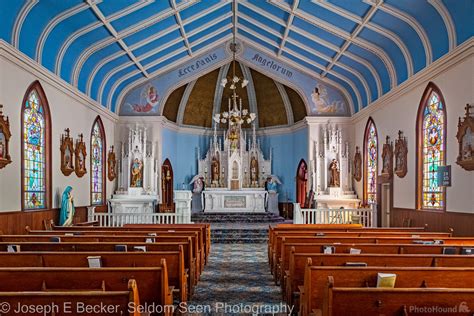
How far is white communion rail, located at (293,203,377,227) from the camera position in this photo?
15.0m

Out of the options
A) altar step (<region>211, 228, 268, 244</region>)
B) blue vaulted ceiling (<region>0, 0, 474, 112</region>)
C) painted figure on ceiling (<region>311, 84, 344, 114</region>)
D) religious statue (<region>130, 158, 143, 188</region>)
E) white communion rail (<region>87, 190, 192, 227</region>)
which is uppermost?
blue vaulted ceiling (<region>0, 0, 474, 112</region>)

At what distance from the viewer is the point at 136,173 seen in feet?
60.0

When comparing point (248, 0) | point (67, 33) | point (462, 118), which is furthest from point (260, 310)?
point (248, 0)

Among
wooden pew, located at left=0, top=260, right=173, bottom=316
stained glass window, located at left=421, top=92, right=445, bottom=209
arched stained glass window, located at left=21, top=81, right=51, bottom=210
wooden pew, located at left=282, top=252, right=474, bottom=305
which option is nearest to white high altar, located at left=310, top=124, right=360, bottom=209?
stained glass window, located at left=421, top=92, right=445, bottom=209

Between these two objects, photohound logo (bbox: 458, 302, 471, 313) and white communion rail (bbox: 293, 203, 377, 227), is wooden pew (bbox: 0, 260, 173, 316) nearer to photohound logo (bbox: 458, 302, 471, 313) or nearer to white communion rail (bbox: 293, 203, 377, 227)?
photohound logo (bbox: 458, 302, 471, 313)

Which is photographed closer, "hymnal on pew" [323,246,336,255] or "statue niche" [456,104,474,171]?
"hymnal on pew" [323,246,336,255]

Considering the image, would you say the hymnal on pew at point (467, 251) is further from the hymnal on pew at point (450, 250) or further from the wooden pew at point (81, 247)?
the wooden pew at point (81, 247)

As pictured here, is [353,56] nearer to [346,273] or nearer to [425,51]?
[425,51]

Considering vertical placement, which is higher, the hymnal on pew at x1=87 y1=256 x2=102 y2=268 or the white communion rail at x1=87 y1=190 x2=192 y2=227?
the hymnal on pew at x1=87 y1=256 x2=102 y2=268

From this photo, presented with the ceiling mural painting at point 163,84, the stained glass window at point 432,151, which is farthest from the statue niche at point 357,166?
the ceiling mural painting at point 163,84

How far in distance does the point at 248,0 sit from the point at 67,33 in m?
5.73

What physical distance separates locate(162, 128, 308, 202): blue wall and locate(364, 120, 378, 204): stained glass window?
13.4 ft

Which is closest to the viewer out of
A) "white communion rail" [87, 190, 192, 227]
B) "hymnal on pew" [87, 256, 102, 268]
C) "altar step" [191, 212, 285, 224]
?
"hymnal on pew" [87, 256, 102, 268]

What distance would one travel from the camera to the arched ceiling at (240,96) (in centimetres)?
2131
